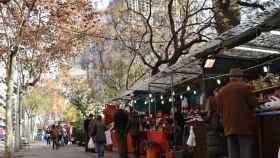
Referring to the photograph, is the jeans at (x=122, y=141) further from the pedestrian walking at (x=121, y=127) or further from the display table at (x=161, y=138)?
the display table at (x=161, y=138)

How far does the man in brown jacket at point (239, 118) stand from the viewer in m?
7.30

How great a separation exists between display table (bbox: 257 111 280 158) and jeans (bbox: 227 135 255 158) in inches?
20.8

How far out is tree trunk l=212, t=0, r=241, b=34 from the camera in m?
19.3

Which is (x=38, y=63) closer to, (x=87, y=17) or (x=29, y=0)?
(x=87, y=17)

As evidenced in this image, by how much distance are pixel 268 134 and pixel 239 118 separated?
2.98 ft

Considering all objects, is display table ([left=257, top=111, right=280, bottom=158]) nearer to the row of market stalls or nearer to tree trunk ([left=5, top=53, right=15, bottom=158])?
the row of market stalls

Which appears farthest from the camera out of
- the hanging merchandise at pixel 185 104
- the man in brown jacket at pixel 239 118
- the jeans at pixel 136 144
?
the hanging merchandise at pixel 185 104

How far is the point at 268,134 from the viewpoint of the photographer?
7.95 metres

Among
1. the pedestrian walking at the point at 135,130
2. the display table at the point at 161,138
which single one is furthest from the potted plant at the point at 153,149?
the pedestrian walking at the point at 135,130

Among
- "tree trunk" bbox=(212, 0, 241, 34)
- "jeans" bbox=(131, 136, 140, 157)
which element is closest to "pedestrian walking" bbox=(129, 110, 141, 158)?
"jeans" bbox=(131, 136, 140, 157)

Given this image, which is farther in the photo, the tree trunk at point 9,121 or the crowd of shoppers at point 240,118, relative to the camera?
the tree trunk at point 9,121

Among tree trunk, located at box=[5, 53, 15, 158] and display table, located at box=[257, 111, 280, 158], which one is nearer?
display table, located at box=[257, 111, 280, 158]

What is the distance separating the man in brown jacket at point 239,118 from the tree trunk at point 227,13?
1191cm

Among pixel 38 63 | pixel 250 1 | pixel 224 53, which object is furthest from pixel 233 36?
pixel 38 63
